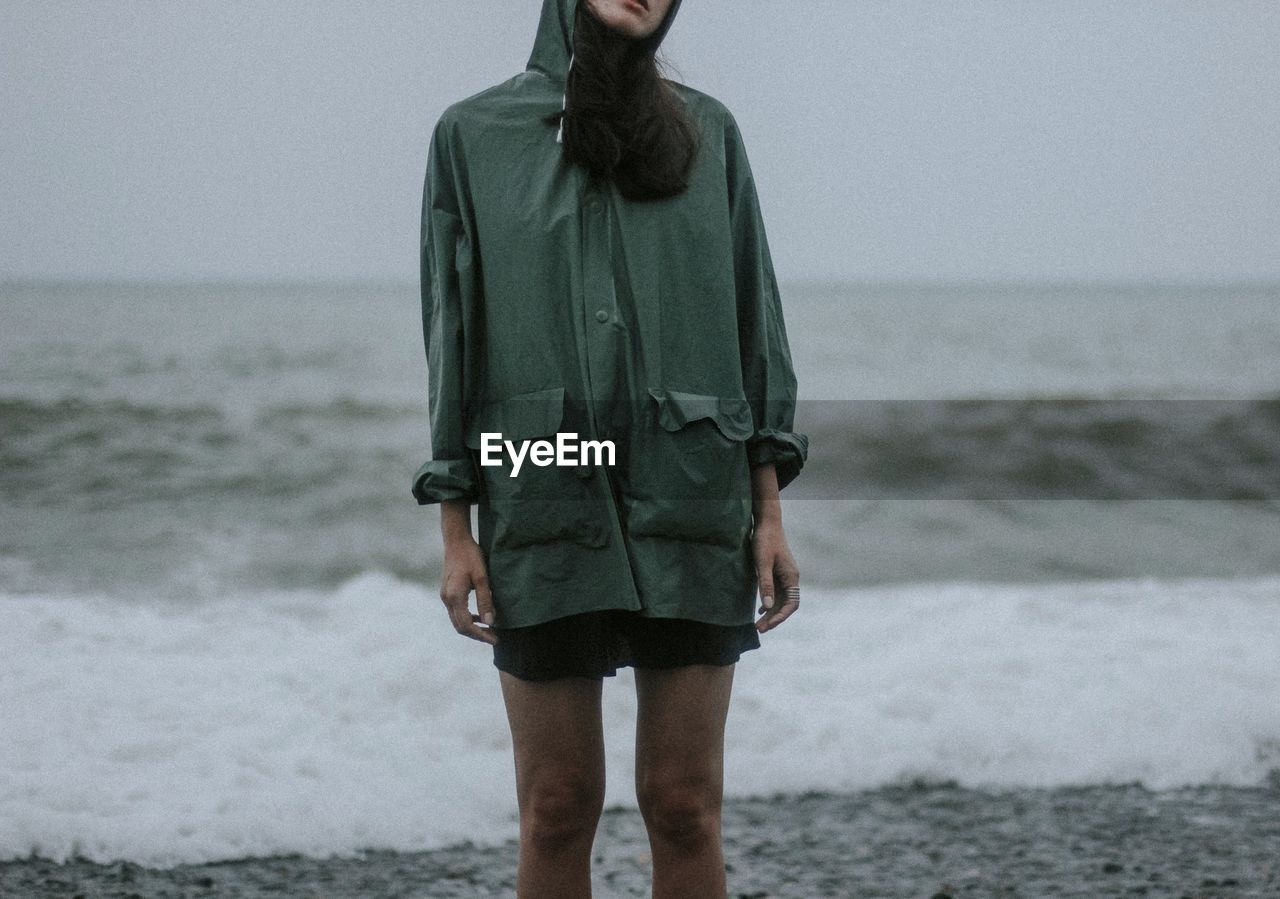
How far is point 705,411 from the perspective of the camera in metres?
1.94

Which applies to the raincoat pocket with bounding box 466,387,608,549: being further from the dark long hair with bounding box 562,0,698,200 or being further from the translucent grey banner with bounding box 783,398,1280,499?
the translucent grey banner with bounding box 783,398,1280,499

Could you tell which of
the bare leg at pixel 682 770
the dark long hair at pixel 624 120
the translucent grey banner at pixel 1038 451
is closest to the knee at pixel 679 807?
the bare leg at pixel 682 770

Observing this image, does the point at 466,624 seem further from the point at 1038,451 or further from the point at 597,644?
the point at 1038,451

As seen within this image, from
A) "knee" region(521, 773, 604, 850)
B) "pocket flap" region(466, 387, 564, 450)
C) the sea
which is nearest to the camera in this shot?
"pocket flap" region(466, 387, 564, 450)

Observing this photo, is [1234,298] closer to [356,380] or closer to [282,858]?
[356,380]

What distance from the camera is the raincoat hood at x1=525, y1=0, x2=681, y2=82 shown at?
6.69ft

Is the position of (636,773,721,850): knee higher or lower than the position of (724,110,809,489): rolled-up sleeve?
lower

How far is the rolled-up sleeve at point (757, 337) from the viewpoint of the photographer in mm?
2053

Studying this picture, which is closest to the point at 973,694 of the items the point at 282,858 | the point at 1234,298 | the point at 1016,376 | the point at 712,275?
the point at 282,858

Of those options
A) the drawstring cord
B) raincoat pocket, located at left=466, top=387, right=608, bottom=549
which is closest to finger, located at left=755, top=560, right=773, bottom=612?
raincoat pocket, located at left=466, top=387, right=608, bottom=549

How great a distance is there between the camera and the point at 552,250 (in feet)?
6.36

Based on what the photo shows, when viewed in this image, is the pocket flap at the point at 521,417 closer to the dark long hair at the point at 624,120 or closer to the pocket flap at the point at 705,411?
the pocket flap at the point at 705,411

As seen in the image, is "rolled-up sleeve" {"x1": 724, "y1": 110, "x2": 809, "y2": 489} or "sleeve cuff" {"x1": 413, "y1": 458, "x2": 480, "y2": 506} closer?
"sleeve cuff" {"x1": 413, "y1": 458, "x2": 480, "y2": 506}

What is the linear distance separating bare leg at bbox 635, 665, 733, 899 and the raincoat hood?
0.94m
